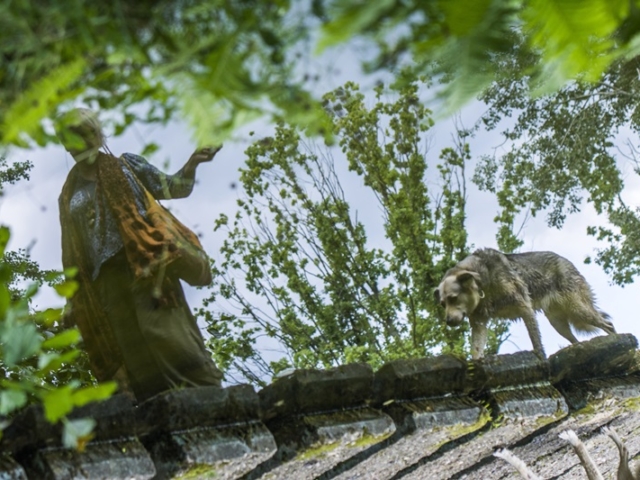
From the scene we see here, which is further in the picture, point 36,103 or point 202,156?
point 202,156

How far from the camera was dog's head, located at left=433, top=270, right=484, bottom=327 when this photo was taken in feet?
16.9

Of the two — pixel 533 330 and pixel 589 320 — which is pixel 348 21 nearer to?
pixel 533 330

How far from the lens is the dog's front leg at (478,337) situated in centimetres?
522

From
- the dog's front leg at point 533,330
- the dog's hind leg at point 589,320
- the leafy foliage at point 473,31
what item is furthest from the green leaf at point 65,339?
the dog's hind leg at point 589,320

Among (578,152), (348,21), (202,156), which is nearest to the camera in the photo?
(348,21)

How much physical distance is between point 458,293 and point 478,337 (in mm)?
289

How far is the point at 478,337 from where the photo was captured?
17.2 feet

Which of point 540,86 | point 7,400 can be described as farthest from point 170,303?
point 540,86

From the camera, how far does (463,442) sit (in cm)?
322

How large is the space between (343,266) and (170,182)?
5.81 metres

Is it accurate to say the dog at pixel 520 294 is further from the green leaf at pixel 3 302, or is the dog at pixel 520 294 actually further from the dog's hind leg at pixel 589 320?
the green leaf at pixel 3 302

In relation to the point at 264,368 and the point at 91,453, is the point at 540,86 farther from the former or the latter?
the point at 264,368

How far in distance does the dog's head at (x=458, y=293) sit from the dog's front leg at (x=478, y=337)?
14 centimetres

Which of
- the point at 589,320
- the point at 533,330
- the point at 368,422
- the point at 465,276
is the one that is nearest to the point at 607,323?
the point at 589,320
